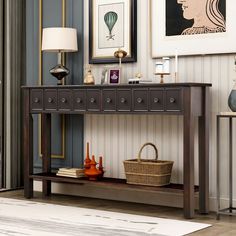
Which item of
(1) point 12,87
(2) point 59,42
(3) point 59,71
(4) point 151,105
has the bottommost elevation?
(4) point 151,105

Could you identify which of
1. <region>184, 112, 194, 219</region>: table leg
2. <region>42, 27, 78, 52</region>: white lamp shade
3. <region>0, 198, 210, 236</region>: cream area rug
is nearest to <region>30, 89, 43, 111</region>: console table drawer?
<region>42, 27, 78, 52</region>: white lamp shade

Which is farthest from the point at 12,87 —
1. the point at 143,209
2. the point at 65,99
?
the point at 143,209

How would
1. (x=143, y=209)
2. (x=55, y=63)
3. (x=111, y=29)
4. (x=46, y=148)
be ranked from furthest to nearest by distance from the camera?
(x=55, y=63)
(x=46, y=148)
(x=111, y=29)
(x=143, y=209)

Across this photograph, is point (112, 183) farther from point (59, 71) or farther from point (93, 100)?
point (59, 71)

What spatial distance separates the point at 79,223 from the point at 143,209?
721mm

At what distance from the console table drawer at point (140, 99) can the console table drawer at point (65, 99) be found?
60 centimetres

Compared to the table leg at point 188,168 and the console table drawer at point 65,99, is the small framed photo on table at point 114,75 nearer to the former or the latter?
the console table drawer at point 65,99

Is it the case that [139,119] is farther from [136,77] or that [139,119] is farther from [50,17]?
[50,17]

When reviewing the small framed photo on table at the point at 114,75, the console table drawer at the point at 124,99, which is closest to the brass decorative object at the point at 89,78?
the small framed photo on table at the point at 114,75

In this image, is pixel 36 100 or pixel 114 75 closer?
pixel 114 75

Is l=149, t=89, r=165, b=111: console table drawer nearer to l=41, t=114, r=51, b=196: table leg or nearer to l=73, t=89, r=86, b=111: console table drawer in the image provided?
l=73, t=89, r=86, b=111: console table drawer

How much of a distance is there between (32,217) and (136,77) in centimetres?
127

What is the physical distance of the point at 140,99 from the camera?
4.10 m

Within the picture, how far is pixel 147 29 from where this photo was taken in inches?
178
